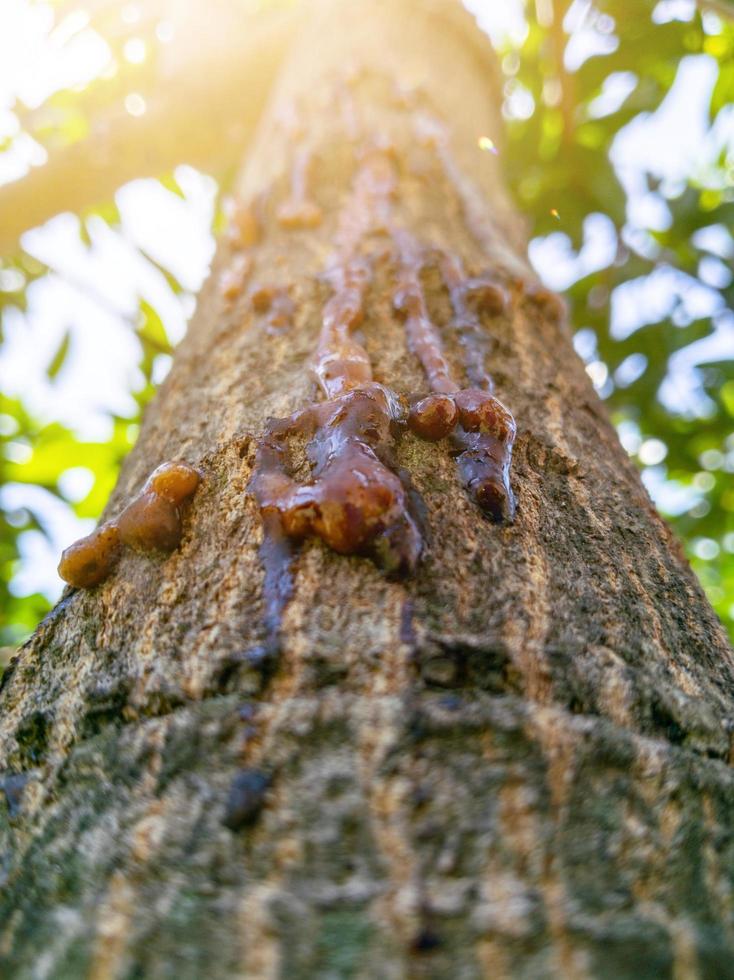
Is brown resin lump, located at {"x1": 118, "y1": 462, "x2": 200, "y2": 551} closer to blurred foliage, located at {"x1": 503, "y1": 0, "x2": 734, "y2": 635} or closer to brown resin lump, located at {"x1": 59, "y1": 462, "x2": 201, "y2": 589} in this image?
brown resin lump, located at {"x1": 59, "y1": 462, "x2": 201, "y2": 589}

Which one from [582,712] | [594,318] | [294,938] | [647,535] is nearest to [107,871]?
[294,938]

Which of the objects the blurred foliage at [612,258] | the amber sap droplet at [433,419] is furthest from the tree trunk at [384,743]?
the blurred foliage at [612,258]

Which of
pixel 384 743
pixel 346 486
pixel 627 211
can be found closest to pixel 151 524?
pixel 346 486

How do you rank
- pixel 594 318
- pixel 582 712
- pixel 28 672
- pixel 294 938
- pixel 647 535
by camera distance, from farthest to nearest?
pixel 594 318
pixel 647 535
pixel 28 672
pixel 582 712
pixel 294 938

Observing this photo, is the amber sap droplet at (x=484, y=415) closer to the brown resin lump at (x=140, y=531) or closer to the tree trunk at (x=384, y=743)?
the tree trunk at (x=384, y=743)

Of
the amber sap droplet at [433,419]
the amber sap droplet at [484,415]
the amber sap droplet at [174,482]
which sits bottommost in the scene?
the amber sap droplet at [174,482]

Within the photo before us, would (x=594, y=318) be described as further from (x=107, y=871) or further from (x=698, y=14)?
(x=107, y=871)

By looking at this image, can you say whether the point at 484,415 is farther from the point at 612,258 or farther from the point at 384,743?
the point at 612,258
